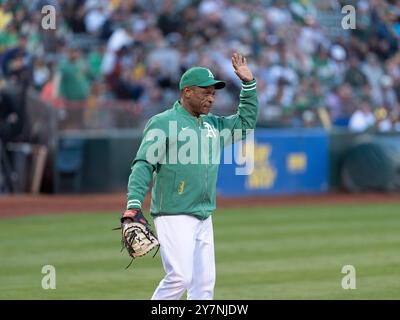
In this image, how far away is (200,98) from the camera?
7.02 m

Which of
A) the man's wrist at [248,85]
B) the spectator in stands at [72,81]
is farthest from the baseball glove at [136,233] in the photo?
the spectator in stands at [72,81]

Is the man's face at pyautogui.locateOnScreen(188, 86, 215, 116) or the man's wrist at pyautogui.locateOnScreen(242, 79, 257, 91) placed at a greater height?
the man's wrist at pyautogui.locateOnScreen(242, 79, 257, 91)

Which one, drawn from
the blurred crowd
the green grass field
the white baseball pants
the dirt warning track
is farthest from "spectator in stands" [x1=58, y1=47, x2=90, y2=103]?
the white baseball pants

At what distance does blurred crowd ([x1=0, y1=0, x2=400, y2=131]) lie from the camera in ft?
63.9

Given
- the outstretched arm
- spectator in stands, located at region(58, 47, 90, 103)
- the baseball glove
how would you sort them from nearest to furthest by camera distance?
the baseball glove → the outstretched arm → spectator in stands, located at region(58, 47, 90, 103)

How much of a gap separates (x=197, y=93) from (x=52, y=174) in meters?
12.0

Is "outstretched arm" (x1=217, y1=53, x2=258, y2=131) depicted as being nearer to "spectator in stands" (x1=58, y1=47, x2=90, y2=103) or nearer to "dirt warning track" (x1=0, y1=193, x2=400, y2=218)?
"dirt warning track" (x1=0, y1=193, x2=400, y2=218)

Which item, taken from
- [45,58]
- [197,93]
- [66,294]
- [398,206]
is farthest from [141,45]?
[197,93]

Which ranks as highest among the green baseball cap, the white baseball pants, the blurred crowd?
the blurred crowd

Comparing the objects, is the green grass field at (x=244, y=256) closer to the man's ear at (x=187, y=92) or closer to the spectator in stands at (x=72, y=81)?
the man's ear at (x=187, y=92)

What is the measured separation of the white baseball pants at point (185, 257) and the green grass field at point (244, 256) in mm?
2335

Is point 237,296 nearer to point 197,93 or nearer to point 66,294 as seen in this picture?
point 66,294

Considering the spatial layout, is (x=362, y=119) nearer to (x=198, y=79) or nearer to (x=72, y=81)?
(x=72, y=81)

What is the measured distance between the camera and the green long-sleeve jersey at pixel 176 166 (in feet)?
22.2
